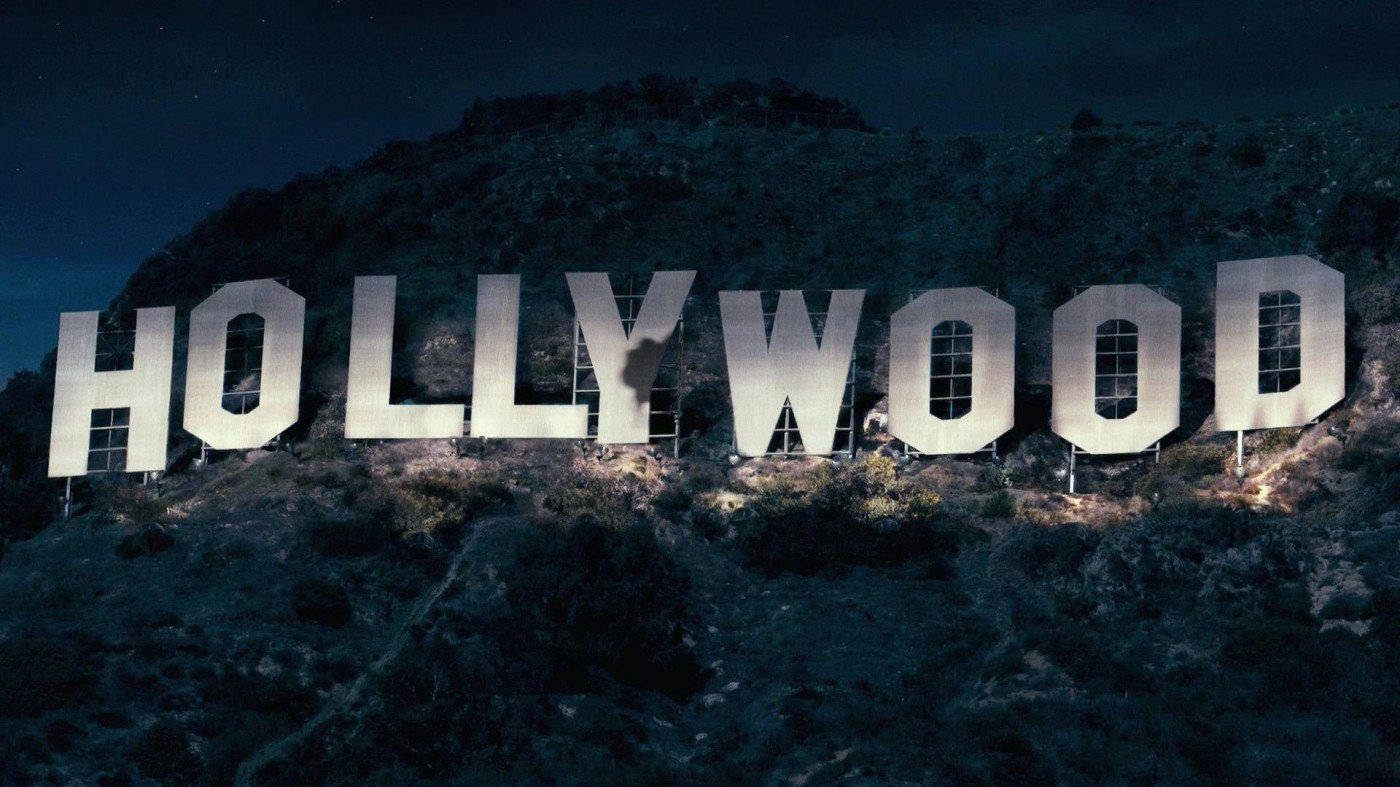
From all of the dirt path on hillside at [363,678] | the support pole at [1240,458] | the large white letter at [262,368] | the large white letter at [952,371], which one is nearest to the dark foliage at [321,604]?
the dirt path on hillside at [363,678]

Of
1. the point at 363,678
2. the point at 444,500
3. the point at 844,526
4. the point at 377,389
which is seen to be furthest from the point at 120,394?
the point at 844,526

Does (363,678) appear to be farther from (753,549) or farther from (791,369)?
(791,369)

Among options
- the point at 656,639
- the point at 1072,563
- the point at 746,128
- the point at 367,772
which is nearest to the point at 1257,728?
the point at 1072,563

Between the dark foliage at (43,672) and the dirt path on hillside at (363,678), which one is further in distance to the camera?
the dark foliage at (43,672)

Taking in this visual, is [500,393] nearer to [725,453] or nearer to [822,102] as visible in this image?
[725,453]

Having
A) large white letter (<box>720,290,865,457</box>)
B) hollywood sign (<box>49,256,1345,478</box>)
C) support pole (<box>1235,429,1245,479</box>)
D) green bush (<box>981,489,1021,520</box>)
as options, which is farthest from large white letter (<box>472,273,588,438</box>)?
support pole (<box>1235,429,1245,479</box>)

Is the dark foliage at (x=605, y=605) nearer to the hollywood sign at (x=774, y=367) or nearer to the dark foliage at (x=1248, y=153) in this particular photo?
the hollywood sign at (x=774, y=367)
